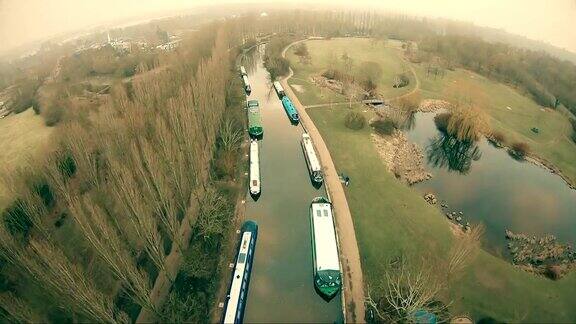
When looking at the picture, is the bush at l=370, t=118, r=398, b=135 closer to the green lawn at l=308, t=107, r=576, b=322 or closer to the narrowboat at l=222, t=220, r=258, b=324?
the green lawn at l=308, t=107, r=576, b=322

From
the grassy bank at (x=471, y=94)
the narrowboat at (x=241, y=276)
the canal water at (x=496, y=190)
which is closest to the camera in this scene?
the narrowboat at (x=241, y=276)

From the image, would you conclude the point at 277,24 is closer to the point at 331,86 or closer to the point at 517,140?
the point at 331,86

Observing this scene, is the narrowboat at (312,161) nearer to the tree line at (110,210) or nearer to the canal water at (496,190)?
the tree line at (110,210)

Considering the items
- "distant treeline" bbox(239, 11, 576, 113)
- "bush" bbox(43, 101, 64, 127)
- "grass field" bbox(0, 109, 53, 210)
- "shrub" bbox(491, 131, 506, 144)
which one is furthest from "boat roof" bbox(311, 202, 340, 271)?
"distant treeline" bbox(239, 11, 576, 113)

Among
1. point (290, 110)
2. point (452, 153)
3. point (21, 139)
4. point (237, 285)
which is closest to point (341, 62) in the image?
point (290, 110)

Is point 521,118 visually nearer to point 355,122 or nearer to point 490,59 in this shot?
point 490,59

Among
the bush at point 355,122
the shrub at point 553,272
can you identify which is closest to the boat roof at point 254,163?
the bush at point 355,122

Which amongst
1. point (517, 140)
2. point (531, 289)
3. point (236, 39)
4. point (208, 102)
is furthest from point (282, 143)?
point (236, 39)
